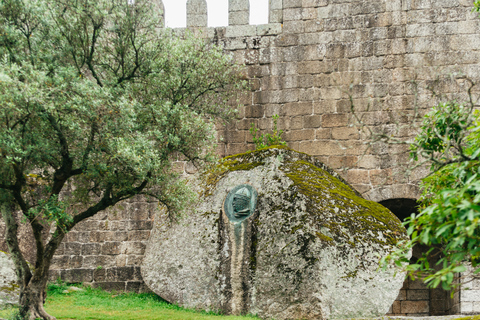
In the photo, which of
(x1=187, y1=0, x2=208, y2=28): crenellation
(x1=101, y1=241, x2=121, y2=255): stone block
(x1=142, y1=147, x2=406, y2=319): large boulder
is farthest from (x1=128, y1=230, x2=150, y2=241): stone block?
(x1=187, y1=0, x2=208, y2=28): crenellation

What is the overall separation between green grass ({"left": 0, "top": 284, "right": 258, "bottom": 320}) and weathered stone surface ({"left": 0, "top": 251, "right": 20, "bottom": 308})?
52cm

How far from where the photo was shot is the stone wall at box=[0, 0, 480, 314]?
401 inches

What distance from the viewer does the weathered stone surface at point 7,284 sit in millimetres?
7545

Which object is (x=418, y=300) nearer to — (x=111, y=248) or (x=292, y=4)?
(x=111, y=248)

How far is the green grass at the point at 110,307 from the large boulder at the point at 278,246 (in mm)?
384

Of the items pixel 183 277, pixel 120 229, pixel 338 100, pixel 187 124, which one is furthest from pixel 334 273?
pixel 120 229

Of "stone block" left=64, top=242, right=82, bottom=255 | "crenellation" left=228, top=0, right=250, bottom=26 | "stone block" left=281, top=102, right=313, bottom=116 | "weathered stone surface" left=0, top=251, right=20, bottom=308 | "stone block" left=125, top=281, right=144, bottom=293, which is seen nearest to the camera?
"weathered stone surface" left=0, top=251, right=20, bottom=308

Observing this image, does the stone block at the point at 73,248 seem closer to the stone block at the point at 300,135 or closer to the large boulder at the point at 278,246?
the large boulder at the point at 278,246

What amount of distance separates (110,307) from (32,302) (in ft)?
7.46

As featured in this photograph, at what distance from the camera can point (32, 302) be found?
631cm

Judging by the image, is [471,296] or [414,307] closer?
[471,296]

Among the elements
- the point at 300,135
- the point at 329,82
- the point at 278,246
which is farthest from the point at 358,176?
the point at 278,246

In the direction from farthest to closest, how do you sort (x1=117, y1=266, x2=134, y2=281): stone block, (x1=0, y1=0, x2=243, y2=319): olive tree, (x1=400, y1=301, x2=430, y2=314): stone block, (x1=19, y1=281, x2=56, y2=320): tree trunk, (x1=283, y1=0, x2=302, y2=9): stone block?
(x1=400, y1=301, x2=430, y2=314): stone block < (x1=283, y1=0, x2=302, y2=9): stone block < (x1=117, y1=266, x2=134, y2=281): stone block < (x1=19, y1=281, x2=56, y2=320): tree trunk < (x1=0, y1=0, x2=243, y2=319): olive tree

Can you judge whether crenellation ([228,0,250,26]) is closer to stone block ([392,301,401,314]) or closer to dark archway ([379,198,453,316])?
dark archway ([379,198,453,316])
